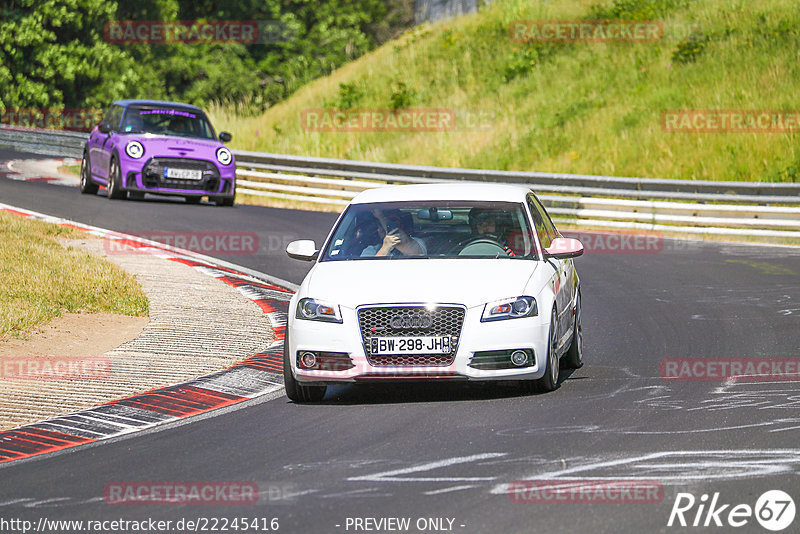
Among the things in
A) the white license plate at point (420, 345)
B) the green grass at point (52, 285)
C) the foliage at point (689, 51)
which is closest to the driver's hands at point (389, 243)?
the white license plate at point (420, 345)

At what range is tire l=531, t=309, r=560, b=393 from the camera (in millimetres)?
8758

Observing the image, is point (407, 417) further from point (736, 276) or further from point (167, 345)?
point (736, 276)

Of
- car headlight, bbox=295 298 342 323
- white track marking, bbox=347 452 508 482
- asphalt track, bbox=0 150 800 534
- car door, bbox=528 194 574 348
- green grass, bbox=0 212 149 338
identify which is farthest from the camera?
green grass, bbox=0 212 149 338

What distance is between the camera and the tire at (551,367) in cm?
876

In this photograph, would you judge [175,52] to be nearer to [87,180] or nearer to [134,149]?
[87,180]

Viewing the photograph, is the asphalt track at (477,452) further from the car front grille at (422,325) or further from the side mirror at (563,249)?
the side mirror at (563,249)

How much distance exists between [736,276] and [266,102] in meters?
34.8

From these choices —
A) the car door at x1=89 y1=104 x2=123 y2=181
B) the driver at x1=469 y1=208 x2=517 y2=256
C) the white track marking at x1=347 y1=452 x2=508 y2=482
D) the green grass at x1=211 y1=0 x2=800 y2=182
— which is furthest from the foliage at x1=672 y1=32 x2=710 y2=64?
the white track marking at x1=347 y1=452 x2=508 y2=482

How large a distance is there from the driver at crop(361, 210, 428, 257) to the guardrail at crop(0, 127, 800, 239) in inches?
492

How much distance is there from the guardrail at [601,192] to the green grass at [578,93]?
11.4ft

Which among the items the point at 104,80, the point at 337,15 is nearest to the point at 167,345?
the point at 104,80

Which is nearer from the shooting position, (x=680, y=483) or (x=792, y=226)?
(x=680, y=483)

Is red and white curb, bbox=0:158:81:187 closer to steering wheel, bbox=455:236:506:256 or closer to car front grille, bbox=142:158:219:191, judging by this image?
car front grille, bbox=142:158:219:191

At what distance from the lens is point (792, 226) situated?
68.0 ft
